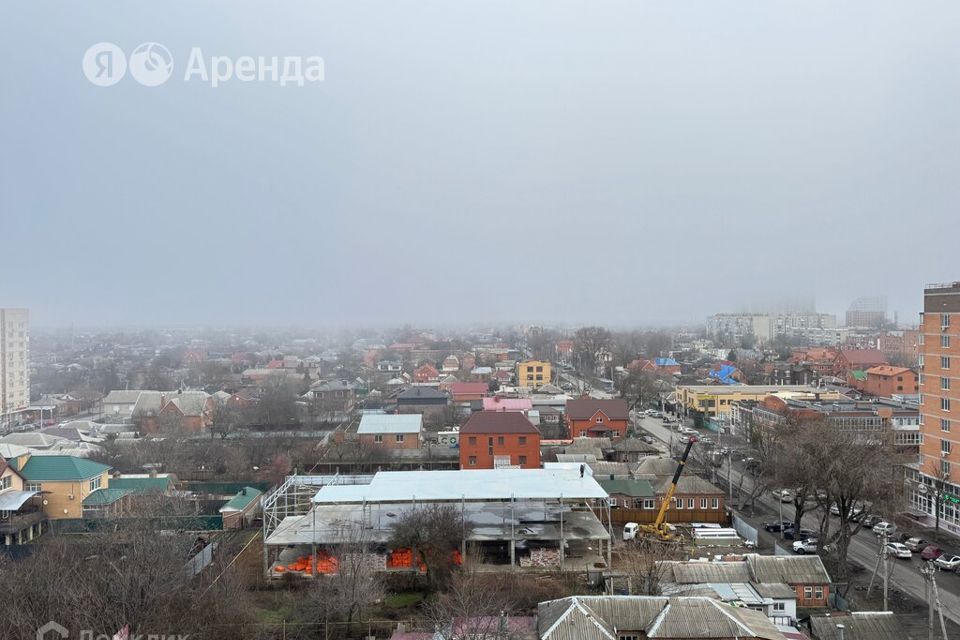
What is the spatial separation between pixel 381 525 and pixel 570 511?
4480 millimetres

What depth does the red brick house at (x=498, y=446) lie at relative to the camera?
20.5 m

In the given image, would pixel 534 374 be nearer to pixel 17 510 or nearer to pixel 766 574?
pixel 17 510

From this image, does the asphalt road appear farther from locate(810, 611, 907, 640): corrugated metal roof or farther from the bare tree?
the bare tree

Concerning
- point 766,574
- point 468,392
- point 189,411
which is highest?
point 468,392

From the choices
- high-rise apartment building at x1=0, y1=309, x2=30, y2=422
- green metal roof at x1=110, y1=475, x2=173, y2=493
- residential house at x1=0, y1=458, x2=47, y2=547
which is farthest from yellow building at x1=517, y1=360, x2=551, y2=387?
residential house at x1=0, y1=458, x2=47, y2=547

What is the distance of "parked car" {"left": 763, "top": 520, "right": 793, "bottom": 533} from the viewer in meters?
15.8

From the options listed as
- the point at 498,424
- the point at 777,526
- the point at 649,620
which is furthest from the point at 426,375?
the point at 649,620

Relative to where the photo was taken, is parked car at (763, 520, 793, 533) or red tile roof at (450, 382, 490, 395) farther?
red tile roof at (450, 382, 490, 395)

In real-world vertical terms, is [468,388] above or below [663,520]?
above

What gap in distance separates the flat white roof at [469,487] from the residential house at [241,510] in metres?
3.28

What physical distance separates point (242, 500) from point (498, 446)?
25.4 feet

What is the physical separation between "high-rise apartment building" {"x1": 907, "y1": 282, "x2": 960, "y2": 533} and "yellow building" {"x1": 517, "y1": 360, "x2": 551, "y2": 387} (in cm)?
2845

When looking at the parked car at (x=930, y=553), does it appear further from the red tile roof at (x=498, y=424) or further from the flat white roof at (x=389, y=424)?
the flat white roof at (x=389, y=424)

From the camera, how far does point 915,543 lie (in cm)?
1399
